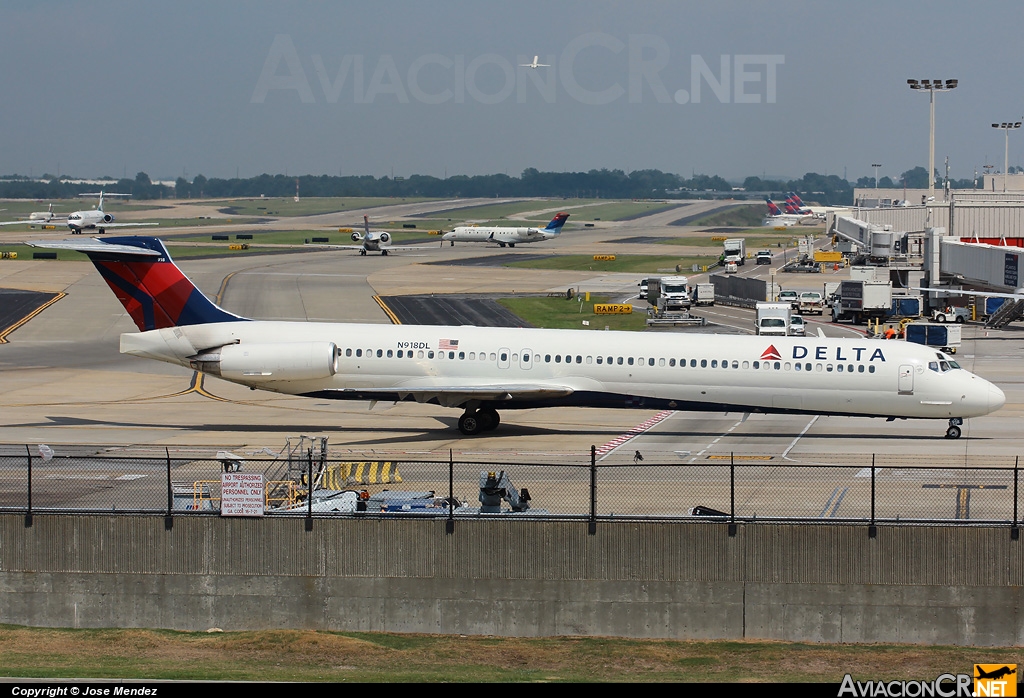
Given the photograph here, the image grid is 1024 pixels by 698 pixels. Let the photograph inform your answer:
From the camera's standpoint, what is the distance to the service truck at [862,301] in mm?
76750

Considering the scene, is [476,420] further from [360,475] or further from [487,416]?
[360,475]

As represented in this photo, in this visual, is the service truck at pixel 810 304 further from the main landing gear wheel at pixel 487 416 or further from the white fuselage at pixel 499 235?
the white fuselage at pixel 499 235

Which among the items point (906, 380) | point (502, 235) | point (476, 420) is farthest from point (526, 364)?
point (502, 235)

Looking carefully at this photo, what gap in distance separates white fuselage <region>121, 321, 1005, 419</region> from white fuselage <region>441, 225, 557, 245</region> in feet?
385

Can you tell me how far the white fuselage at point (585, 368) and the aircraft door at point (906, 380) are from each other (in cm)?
3

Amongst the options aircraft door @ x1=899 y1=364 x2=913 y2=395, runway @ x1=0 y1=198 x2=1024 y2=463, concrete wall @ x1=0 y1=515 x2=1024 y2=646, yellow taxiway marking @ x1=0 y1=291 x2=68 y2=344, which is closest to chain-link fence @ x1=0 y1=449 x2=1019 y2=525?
concrete wall @ x1=0 y1=515 x2=1024 y2=646

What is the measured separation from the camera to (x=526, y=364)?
1622 inches

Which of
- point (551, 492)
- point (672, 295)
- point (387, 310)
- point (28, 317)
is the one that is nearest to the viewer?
point (551, 492)

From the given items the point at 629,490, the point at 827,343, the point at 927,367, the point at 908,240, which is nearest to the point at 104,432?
the point at 629,490

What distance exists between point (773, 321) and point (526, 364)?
96.0 feet

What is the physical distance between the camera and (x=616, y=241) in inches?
7151

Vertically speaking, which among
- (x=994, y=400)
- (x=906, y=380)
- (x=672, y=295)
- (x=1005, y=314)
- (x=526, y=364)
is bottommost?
(x=994, y=400)

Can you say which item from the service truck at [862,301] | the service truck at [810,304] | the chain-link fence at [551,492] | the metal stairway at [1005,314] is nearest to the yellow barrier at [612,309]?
the service truck at [810,304]

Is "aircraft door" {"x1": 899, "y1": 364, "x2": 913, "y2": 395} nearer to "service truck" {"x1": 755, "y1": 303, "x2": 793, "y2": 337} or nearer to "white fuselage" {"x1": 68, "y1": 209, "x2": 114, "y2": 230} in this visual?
"service truck" {"x1": 755, "y1": 303, "x2": 793, "y2": 337}
